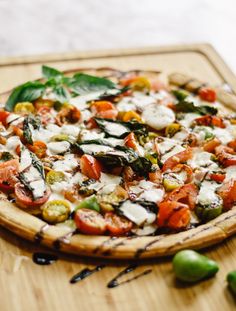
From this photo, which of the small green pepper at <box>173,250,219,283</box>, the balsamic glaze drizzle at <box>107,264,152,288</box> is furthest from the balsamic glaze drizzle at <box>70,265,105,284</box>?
the small green pepper at <box>173,250,219,283</box>

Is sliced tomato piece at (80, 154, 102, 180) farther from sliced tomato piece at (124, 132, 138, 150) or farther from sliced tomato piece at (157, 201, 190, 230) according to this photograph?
sliced tomato piece at (157, 201, 190, 230)

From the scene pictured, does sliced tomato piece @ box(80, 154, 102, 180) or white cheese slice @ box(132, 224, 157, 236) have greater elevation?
sliced tomato piece @ box(80, 154, 102, 180)

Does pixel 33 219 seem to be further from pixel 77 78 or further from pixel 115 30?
pixel 115 30

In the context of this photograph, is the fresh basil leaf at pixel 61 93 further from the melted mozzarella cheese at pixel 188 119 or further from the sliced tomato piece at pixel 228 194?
the sliced tomato piece at pixel 228 194

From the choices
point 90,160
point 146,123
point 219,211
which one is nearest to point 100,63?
point 146,123

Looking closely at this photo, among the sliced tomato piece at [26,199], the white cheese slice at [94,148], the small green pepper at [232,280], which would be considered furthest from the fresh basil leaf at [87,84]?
the small green pepper at [232,280]
